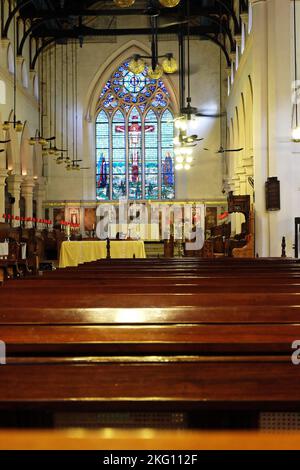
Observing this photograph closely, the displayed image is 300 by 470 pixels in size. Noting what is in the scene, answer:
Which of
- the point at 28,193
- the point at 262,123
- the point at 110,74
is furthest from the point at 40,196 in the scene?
the point at 262,123

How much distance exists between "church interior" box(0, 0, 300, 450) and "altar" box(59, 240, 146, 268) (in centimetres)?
4

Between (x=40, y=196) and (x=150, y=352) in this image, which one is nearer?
(x=150, y=352)

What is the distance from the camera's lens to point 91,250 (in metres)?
14.8

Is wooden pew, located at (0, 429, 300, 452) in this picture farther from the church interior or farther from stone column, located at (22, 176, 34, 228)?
stone column, located at (22, 176, 34, 228)

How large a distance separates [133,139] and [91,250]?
469 inches

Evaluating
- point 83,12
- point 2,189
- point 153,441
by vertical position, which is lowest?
point 153,441

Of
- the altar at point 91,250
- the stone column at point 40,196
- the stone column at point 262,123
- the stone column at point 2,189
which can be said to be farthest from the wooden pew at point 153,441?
the stone column at point 40,196

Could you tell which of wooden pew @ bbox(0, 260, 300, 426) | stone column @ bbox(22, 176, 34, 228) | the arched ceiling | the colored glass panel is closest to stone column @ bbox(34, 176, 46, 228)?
stone column @ bbox(22, 176, 34, 228)

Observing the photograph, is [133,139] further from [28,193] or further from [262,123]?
[262,123]

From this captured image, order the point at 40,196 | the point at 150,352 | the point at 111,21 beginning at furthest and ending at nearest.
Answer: the point at 111,21 → the point at 40,196 → the point at 150,352

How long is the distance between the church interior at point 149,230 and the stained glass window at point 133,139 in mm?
66

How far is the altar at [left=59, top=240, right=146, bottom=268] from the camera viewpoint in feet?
47.3

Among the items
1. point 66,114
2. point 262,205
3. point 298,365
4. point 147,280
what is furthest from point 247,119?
point 298,365
